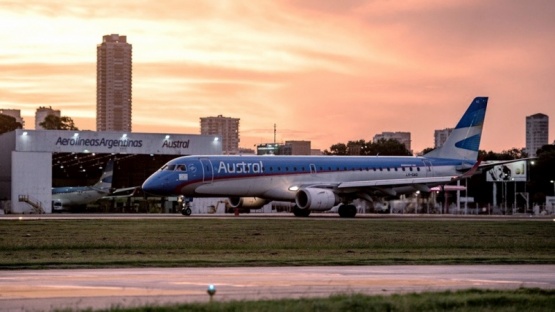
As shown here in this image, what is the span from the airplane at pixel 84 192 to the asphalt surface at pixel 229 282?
71.9m

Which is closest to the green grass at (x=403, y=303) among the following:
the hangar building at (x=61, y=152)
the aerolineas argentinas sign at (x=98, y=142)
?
the hangar building at (x=61, y=152)

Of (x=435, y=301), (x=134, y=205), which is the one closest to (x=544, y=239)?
(x=435, y=301)

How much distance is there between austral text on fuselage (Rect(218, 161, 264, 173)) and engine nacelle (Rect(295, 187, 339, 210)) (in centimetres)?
324

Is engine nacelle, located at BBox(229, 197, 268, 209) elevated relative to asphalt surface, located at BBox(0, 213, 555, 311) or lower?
elevated

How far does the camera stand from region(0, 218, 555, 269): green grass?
28.3 meters

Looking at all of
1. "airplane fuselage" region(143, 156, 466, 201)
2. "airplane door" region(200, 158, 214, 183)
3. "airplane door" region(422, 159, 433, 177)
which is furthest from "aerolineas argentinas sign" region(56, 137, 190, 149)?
"airplane door" region(422, 159, 433, 177)

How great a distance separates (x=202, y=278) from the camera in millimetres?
22312

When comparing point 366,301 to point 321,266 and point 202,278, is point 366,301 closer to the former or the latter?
point 202,278

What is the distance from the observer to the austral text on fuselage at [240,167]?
→ 217ft

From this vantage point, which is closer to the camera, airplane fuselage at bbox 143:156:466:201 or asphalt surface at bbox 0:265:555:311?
asphalt surface at bbox 0:265:555:311

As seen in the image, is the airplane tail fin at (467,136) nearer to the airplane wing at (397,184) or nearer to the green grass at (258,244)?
the airplane wing at (397,184)

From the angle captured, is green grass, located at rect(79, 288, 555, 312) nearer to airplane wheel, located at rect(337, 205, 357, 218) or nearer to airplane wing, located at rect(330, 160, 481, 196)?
airplane wing, located at rect(330, 160, 481, 196)

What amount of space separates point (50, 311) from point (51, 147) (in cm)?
7159

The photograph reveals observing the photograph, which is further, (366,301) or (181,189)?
(181,189)
